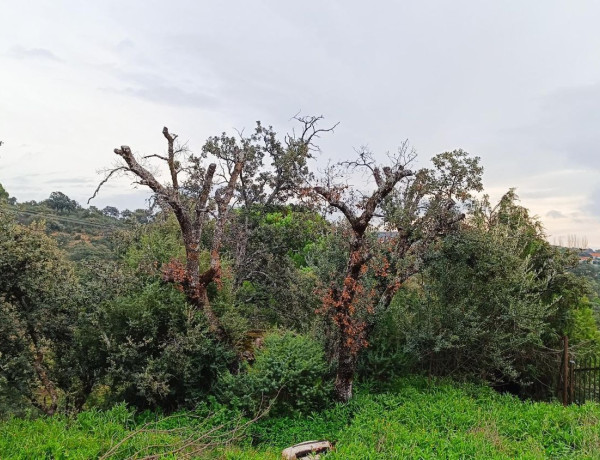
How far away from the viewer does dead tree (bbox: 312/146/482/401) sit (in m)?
8.50

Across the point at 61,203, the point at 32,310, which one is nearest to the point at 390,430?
the point at 32,310

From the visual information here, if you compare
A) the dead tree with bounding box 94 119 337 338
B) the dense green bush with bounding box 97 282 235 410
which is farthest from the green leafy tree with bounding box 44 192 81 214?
the dense green bush with bounding box 97 282 235 410

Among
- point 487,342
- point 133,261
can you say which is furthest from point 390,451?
point 133,261

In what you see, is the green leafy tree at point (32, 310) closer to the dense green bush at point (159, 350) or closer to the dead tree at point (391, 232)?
the dense green bush at point (159, 350)

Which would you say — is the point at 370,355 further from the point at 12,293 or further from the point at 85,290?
the point at 12,293

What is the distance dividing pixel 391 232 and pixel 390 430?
5092mm

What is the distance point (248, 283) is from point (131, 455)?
11.2 metres

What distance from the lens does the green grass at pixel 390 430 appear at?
5188mm

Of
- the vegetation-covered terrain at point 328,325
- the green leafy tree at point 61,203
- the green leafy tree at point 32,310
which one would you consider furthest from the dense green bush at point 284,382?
the green leafy tree at point 61,203

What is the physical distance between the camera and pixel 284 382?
8.21 metres

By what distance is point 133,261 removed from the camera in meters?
10.5

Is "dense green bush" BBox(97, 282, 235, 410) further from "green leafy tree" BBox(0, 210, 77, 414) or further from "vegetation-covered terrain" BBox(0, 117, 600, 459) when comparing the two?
"green leafy tree" BBox(0, 210, 77, 414)

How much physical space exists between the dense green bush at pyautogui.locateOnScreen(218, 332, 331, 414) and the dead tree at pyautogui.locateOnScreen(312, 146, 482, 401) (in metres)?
0.49

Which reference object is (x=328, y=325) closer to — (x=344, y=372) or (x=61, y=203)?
(x=344, y=372)
